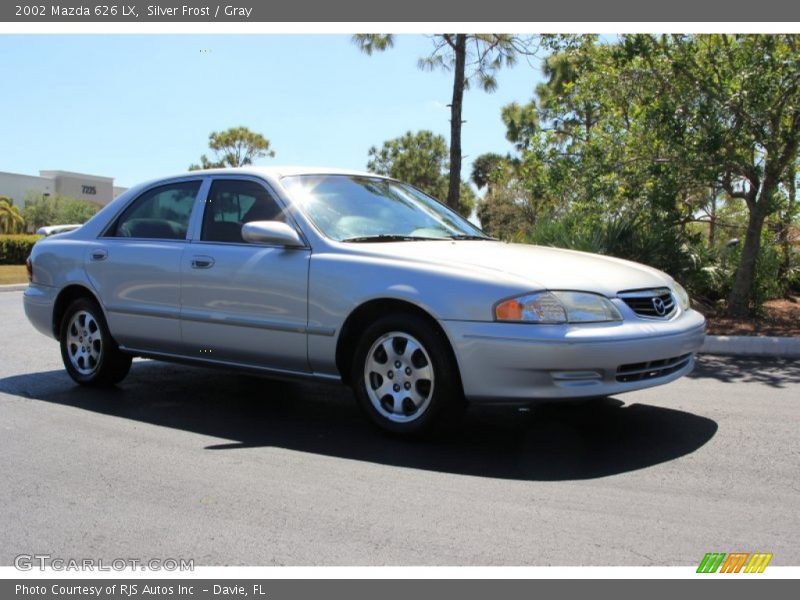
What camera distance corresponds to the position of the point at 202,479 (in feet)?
14.4

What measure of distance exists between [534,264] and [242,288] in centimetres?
195

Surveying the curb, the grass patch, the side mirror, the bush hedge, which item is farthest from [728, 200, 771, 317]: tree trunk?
the bush hedge

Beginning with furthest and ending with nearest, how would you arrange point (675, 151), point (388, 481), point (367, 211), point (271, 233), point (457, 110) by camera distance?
point (457, 110)
point (675, 151)
point (367, 211)
point (271, 233)
point (388, 481)

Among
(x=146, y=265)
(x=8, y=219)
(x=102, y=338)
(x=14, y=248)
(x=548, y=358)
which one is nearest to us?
(x=548, y=358)

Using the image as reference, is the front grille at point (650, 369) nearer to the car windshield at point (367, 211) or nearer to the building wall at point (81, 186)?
the car windshield at point (367, 211)

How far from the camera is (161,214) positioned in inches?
255

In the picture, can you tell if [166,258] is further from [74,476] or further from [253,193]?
[74,476]

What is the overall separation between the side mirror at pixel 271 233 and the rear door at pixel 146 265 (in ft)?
3.05

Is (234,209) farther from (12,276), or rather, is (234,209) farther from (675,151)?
(12,276)

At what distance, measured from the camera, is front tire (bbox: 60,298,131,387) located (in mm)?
6672

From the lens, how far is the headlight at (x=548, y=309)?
4.60 m

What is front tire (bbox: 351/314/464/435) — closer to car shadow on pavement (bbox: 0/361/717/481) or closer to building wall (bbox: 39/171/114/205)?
car shadow on pavement (bbox: 0/361/717/481)

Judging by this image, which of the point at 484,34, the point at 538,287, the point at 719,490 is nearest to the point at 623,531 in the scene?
the point at 719,490

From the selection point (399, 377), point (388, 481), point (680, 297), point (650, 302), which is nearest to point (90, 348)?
point (399, 377)
